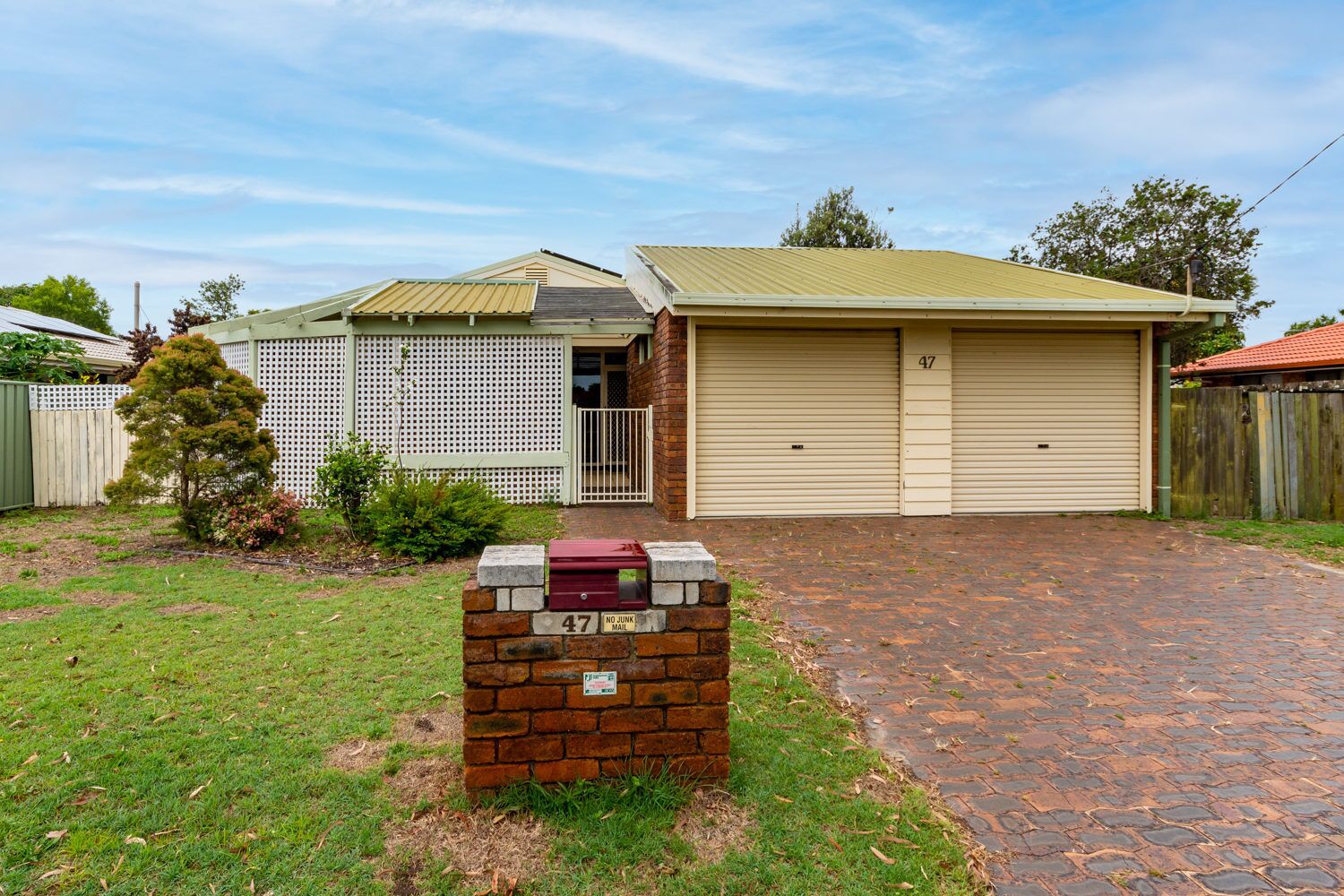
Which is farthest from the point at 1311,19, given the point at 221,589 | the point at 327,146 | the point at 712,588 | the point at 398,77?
the point at 221,589

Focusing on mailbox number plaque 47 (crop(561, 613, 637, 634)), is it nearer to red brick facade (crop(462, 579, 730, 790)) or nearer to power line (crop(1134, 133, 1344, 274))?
red brick facade (crop(462, 579, 730, 790))

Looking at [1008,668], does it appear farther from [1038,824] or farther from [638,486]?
[638,486]

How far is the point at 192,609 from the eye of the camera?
5.43 metres

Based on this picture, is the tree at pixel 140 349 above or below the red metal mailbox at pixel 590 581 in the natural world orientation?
above

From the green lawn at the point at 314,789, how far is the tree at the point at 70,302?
48544 mm

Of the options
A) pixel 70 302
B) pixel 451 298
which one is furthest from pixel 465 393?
pixel 70 302

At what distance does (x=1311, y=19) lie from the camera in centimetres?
1131

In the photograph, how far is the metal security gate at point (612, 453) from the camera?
11242 mm

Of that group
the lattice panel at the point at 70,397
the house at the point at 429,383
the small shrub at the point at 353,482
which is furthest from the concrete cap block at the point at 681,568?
the lattice panel at the point at 70,397

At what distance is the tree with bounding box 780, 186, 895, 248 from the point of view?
29.9 metres

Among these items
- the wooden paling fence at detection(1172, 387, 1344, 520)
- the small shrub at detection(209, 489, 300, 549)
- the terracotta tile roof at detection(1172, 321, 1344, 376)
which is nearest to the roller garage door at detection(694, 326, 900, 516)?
the wooden paling fence at detection(1172, 387, 1344, 520)

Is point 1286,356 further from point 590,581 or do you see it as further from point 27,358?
point 27,358

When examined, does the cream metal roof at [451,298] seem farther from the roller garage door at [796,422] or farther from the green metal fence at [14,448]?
the green metal fence at [14,448]

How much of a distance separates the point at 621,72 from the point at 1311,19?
10930mm
